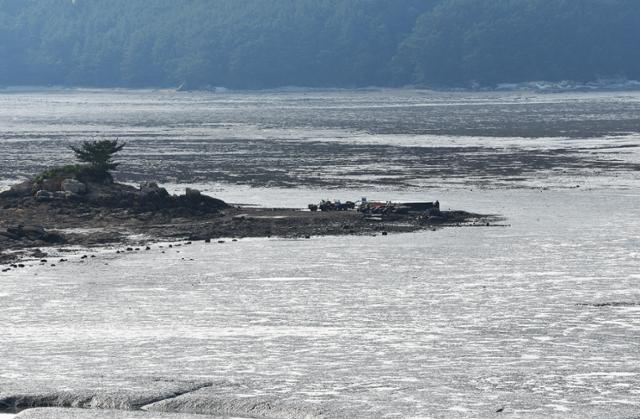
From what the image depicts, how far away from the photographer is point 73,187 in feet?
172

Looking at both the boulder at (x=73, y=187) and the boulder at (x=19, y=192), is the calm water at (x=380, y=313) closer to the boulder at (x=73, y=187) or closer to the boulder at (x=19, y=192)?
the boulder at (x=73, y=187)

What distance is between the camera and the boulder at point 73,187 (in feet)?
171

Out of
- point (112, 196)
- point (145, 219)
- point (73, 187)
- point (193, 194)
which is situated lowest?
point (145, 219)

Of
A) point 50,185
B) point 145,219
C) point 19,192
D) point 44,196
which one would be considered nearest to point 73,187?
point 44,196

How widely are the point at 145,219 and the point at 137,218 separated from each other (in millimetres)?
283

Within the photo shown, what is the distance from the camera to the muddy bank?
144ft

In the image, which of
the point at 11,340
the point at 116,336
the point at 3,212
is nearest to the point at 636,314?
the point at 116,336

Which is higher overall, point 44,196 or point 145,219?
point 44,196

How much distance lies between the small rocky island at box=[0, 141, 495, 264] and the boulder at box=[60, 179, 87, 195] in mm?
37

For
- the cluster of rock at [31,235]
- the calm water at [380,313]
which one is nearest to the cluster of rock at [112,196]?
the calm water at [380,313]

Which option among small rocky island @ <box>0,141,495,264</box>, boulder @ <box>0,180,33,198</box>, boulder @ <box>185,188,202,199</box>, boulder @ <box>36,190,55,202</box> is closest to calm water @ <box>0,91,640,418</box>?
small rocky island @ <box>0,141,495,264</box>

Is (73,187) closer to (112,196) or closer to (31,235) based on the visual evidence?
(112,196)

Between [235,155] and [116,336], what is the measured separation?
56771 millimetres

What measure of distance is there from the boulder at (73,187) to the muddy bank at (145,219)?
0.15 feet
